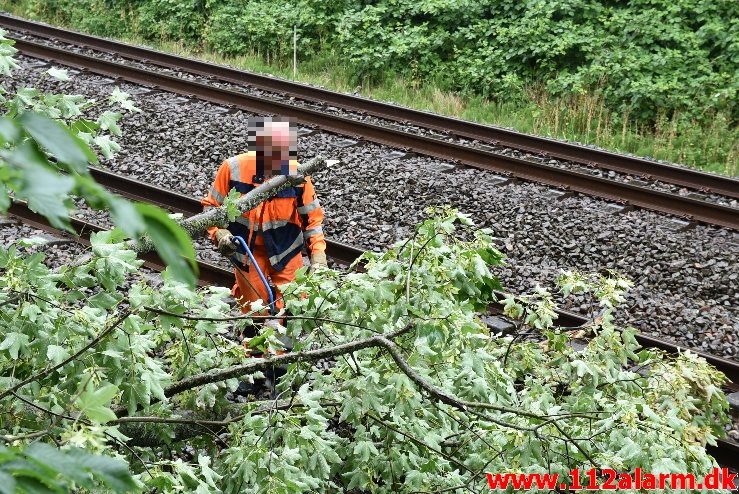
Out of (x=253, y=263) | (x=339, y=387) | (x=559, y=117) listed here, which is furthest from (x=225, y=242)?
(x=559, y=117)

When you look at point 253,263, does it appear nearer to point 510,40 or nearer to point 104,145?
point 104,145

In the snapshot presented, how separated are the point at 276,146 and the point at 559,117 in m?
9.39

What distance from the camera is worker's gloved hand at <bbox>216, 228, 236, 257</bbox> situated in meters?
5.40

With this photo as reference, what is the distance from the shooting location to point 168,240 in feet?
4.19

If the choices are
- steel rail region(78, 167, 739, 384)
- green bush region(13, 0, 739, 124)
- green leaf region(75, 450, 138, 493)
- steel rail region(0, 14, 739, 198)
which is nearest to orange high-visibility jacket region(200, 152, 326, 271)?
steel rail region(78, 167, 739, 384)

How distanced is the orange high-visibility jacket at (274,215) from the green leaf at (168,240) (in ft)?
14.3

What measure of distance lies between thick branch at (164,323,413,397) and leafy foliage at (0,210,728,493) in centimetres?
1

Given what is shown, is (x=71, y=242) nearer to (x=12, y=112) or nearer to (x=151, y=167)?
(x=151, y=167)

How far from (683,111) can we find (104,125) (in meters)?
12.1

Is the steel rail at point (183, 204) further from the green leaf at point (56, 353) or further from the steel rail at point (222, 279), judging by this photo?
the green leaf at point (56, 353)

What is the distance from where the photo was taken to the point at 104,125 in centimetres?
383

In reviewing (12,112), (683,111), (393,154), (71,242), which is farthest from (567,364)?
(683,111)

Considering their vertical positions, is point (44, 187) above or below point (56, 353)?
above

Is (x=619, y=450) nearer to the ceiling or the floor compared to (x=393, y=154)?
nearer to the ceiling
